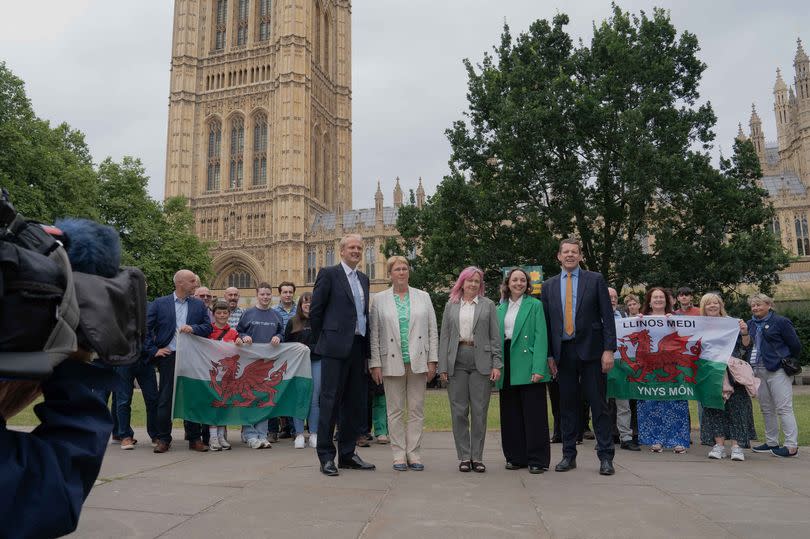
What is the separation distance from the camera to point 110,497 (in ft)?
13.3

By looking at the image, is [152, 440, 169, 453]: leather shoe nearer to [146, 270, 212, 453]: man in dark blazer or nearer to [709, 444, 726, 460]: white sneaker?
[146, 270, 212, 453]: man in dark blazer

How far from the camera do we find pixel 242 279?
5484 cm

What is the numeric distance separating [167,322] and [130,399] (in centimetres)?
92

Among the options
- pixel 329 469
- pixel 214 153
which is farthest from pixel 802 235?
pixel 329 469

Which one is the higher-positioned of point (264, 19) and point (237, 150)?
point (264, 19)

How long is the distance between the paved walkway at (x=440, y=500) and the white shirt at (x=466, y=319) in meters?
1.21

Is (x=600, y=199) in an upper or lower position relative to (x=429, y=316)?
upper

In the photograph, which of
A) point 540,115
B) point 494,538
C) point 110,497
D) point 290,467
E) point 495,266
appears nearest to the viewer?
point 494,538

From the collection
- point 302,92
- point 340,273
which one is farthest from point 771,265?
point 302,92

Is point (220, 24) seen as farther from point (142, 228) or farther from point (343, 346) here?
point (343, 346)

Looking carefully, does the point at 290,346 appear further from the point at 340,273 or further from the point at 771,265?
the point at 771,265

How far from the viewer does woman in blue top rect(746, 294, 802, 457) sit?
6605 mm

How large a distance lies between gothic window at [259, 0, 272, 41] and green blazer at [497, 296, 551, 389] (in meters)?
59.2

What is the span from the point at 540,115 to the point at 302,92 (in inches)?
1654
